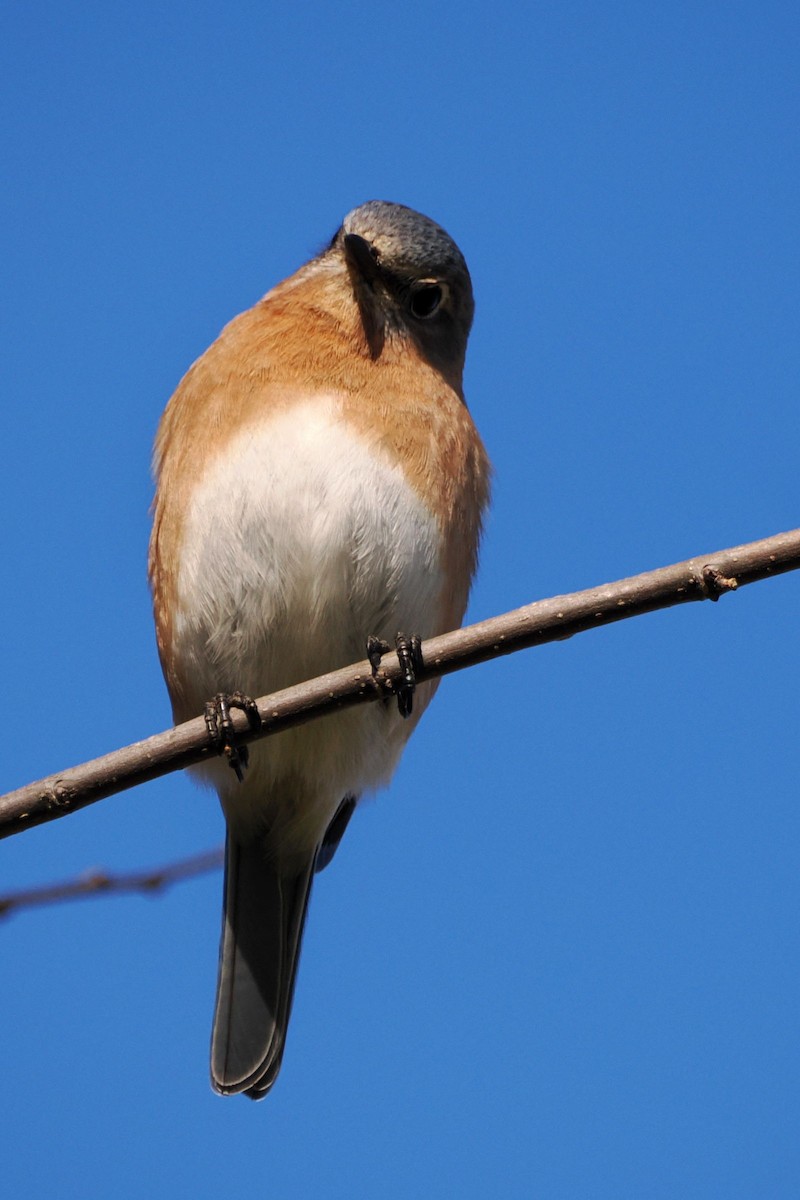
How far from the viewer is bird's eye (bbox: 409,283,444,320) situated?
15.5ft

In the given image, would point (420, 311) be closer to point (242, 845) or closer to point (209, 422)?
point (209, 422)

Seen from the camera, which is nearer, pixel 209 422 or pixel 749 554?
pixel 749 554

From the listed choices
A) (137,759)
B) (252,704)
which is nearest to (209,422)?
(252,704)

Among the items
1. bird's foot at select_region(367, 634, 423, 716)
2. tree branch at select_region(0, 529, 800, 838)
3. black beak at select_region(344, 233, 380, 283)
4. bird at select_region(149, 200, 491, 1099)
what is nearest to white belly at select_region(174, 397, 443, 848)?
bird at select_region(149, 200, 491, 1099)

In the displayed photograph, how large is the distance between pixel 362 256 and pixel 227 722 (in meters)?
1.96

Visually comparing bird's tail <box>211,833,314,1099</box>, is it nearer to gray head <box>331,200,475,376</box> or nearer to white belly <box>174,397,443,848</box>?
white belly <box>174,397,443,848</box>

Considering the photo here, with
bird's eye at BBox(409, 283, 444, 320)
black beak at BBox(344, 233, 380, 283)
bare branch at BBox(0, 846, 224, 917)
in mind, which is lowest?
bare branch at BBox(0, 846, 224, 917)

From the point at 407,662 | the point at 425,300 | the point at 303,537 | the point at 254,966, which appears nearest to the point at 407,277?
the point at 425,300

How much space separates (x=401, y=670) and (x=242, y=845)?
1499 mm

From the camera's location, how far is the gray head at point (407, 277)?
4609 mm

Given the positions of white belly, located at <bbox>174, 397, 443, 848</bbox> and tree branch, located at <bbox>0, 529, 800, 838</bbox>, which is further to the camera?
white belly, located at <bbox>174, 397, 443, 848</bbox>

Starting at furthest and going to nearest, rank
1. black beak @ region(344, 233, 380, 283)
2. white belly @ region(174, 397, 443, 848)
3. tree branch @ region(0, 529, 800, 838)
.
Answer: black beak @ region(344, 233, 380, 283), white belly @ region(174, 397, 443, 848), tree branch @ region(0, 529, 800, 838)

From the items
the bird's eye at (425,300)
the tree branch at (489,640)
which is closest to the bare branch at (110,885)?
the tree branch at (489,640)

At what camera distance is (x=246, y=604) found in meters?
4.16
